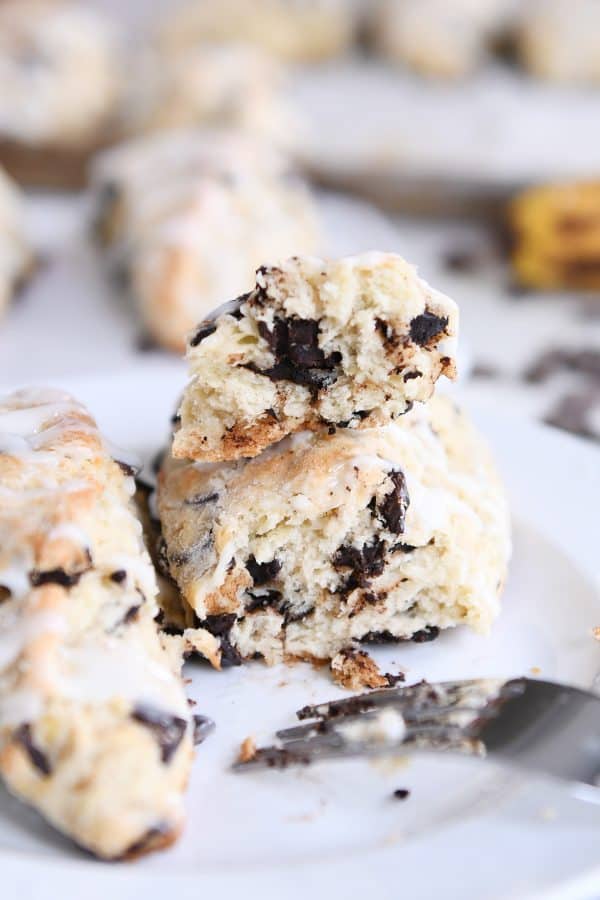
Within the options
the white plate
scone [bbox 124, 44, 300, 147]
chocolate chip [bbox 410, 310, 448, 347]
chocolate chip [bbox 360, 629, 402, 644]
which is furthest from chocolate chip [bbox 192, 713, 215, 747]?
scone [bbox 124, 44, 300, 147]

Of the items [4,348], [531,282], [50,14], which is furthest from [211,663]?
[50,14]

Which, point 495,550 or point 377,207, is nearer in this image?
point 495,550

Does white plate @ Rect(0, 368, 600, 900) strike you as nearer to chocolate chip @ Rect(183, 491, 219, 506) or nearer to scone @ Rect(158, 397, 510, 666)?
scone @ Rect(158, 397, 510, 666)

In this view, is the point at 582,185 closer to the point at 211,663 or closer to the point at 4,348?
the point at 4,348

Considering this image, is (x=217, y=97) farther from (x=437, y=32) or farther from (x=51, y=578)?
(x=51, y=578)

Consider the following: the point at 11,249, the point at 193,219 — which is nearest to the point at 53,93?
the point at 11,249
